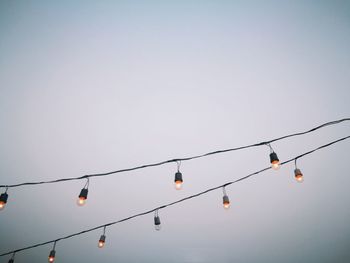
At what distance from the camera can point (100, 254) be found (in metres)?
9.29

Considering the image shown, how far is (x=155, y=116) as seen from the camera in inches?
197

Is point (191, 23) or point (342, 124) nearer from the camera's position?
point (191, 23)

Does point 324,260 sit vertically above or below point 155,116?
below

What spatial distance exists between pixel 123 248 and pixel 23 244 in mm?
3605

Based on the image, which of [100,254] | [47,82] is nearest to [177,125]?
[47,82]

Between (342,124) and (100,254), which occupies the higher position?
(342,124)

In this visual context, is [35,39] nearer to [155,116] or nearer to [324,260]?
[155,116]

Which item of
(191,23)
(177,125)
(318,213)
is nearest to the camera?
(191,23)

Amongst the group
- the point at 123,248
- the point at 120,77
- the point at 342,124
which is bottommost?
the point at 123,248

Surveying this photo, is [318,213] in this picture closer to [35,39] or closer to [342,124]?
[342,124]

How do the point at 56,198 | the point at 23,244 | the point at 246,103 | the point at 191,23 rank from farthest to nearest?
the point at 23,244 < the point at 56,198 < the point at 246,103 < the point at 191,23

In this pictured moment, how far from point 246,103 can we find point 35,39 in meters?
4.10

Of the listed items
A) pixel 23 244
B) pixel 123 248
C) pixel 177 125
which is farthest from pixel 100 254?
pixel 177 125

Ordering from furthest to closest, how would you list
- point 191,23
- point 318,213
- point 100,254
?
1. point 100,254
2. point 318,213
3. point 191,23
